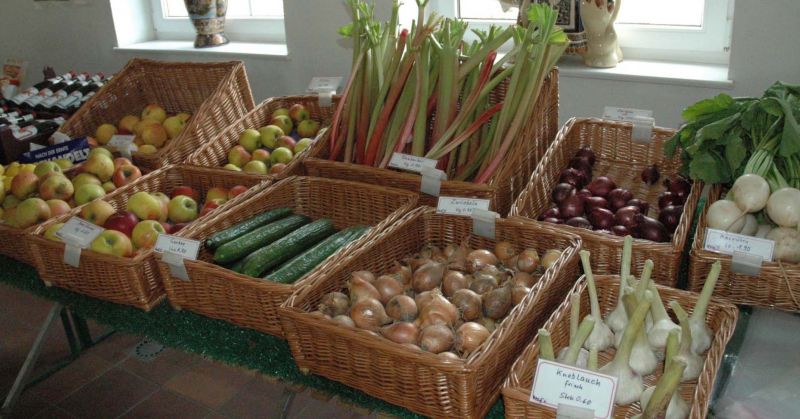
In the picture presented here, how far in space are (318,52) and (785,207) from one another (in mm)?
2081

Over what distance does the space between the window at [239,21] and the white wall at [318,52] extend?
9.9 inches

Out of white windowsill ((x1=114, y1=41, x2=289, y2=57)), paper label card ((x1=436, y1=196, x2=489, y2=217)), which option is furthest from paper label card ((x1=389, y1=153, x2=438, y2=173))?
white windowsill ((x1=114, y1=41, x2=289, y2=57))

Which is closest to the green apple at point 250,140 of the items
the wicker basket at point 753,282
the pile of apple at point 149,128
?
the pile of apple at point 149,128

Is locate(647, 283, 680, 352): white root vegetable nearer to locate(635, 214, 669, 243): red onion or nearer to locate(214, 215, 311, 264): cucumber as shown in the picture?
locate(635, 214, 669, 243): red onion

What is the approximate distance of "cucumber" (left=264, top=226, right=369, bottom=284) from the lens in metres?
1.40

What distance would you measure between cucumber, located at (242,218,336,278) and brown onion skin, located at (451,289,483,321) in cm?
44

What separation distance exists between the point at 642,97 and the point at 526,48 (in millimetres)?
766

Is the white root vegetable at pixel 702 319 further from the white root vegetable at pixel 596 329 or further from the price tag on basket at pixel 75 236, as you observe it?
the price tag on basket at pixel 75 236

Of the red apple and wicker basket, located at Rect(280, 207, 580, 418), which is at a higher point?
the red apple

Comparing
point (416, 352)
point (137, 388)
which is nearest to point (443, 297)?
point (416, 352)

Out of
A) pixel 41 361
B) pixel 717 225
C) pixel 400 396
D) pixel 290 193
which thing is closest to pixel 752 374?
pixel 717 225

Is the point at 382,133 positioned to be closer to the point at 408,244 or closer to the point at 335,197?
the point at 335,197

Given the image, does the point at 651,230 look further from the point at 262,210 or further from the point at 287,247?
the point at 262,210

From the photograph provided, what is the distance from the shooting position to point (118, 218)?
1673 millimetres
